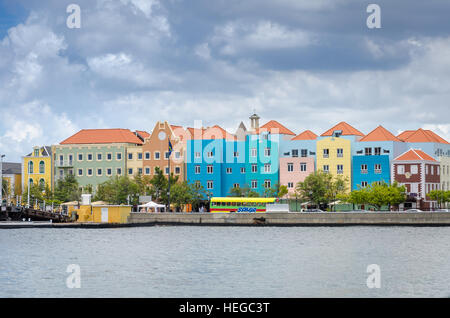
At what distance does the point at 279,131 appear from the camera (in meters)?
122

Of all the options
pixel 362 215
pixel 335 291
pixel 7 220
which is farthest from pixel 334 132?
pixel 335 291

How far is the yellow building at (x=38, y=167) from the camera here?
130500mm

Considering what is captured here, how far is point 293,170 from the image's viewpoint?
116 metres

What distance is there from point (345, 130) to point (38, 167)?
48.9m

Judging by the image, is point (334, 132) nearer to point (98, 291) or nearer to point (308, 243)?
point (308, 243)

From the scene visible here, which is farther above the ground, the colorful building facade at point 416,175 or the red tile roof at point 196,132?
the red tile roof at point 196,132

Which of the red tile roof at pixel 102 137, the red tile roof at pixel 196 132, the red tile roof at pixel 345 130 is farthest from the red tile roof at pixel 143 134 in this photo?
the red tile roof at pixel 345 130

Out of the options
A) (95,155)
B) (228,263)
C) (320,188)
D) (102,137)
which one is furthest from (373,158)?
(228,263)

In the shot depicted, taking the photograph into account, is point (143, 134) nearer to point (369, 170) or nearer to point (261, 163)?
point (261, 163)

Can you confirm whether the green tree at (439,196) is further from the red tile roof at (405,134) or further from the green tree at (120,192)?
the green tree at (120,192)

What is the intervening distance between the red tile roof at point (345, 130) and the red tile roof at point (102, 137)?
29857mm

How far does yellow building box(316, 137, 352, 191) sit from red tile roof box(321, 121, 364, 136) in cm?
424

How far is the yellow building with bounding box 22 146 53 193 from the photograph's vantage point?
5138 inches

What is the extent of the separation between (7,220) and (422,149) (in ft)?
188
